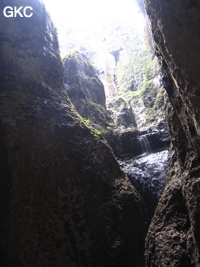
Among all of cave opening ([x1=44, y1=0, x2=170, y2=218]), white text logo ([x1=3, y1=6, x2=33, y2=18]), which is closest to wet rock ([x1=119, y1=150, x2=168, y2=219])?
cave opening ([x1=44, y1=0, x2=170, y2=218])

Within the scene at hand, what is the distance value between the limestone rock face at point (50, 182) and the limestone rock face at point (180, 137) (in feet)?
5.07

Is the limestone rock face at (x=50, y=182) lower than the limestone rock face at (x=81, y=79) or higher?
lower

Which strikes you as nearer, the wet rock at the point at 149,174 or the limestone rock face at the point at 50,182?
the limestone rock face at the point at 50,182

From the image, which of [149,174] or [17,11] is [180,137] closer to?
[149,174]

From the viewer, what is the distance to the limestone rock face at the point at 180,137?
3.50m

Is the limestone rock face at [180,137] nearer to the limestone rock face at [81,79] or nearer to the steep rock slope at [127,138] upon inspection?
the steep rock slope at [127,138]

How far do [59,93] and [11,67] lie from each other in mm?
1980

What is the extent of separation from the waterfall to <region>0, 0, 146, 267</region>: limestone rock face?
21.7 feet

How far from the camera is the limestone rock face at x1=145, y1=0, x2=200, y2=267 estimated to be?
3.50 meters

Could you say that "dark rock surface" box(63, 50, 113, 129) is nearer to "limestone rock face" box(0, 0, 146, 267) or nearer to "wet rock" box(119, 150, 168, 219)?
"wet rock" box(119, 150, 168, 219)

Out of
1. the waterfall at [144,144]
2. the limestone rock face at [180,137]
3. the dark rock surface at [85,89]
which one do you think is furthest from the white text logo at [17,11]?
the waterfall at [144,144]

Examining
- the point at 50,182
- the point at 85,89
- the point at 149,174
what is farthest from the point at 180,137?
the point at 85,89

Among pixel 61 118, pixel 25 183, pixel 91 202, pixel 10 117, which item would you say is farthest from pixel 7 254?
pixel 61 118

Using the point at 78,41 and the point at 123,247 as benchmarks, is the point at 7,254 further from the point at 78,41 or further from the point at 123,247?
the point at 78,41
